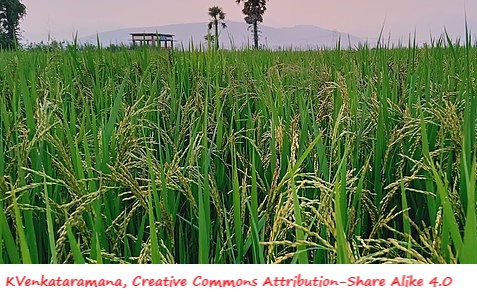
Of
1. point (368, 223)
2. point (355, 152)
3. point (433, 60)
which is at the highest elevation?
point (433, 60)

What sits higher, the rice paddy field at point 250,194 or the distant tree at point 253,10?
the distant tree at point 253,10

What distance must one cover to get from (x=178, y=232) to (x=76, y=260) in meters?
0.30

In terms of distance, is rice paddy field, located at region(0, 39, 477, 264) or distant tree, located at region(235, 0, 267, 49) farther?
distant tree, located at region(235, 0, 267, 49)

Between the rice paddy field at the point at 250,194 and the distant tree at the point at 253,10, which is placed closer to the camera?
the rice paddy field at the point at 250,194

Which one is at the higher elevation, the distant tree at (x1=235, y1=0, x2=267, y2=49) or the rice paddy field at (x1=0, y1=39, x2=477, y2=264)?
the distant tree at (x1=235, y1=0, x2=267, y2=49)

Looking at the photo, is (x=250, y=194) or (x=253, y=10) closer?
(x=250, y=194)
